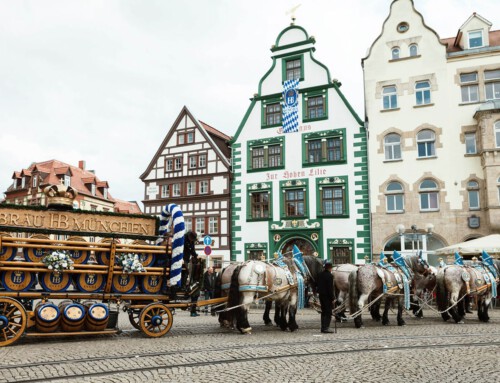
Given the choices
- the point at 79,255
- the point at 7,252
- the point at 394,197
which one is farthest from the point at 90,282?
the point at 394,197

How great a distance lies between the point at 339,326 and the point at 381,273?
1772 millimetres

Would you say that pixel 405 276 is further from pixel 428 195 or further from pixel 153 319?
pixel 428 195

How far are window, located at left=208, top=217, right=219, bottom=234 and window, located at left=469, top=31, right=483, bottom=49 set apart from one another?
55.9 feet

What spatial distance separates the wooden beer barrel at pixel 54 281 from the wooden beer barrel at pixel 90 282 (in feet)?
0.60

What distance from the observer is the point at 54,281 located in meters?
9.04

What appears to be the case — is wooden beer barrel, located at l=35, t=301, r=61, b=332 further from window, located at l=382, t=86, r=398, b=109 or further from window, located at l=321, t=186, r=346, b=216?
window, located at l=382, t=86, r=398, b=109

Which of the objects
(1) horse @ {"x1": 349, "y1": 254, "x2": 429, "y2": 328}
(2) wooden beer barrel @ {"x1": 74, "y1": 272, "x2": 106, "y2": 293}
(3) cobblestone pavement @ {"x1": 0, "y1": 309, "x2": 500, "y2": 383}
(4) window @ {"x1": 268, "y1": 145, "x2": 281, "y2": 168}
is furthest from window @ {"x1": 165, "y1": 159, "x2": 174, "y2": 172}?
(2) wooden beer barrel @ {"x1": 74, "y1": 272, "x2": 106, "y2": 293}

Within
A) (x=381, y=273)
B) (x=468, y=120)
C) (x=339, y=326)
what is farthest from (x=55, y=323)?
(x=468, y=120)

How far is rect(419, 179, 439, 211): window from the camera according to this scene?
2441 centimetres

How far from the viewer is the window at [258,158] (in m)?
28.1

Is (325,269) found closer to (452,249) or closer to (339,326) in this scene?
(339,326)

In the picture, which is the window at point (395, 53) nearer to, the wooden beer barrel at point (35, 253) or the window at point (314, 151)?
the window at point (314, 151)

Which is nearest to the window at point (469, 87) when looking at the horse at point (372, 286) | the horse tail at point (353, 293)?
the horse at point (372, 286)

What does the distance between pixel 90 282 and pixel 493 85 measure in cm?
2266
